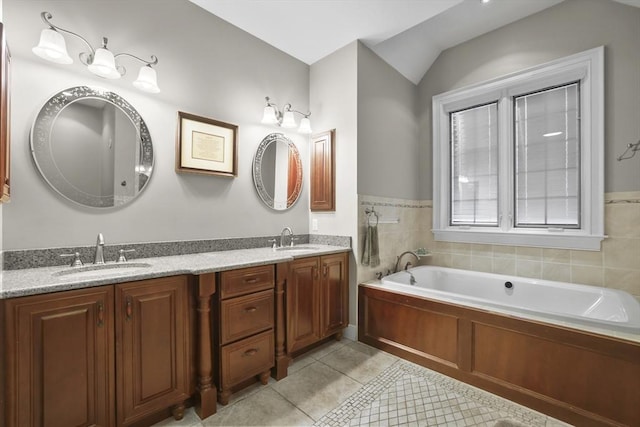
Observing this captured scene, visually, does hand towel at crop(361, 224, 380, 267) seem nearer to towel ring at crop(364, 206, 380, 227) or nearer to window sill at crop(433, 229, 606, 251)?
towel ring at crop(364, 206, 380, 227)

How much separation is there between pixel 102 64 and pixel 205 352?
1.83 m

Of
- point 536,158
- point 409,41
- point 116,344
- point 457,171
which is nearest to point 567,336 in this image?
point 536,158

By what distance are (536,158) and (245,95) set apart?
2.99 metres

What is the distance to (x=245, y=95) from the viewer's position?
8.41 feet

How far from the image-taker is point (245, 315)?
184cm

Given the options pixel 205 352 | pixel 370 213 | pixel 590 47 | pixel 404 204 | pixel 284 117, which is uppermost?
pixel 590 47

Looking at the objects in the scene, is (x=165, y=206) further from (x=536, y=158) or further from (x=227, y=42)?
(x=536, y=158)

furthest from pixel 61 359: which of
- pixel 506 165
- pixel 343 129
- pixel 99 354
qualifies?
pixel 506 165

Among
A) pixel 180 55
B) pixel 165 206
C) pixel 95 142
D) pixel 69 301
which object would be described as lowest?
pixel 69 301

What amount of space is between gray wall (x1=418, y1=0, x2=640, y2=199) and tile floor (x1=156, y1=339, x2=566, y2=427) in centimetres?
214

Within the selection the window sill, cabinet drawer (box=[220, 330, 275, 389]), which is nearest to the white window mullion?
the window sill

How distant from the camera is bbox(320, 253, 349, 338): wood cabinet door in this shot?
8.12 feet

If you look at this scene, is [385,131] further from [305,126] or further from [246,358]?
[246,358]

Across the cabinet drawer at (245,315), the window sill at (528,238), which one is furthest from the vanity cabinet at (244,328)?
the window sill at (528,238)
